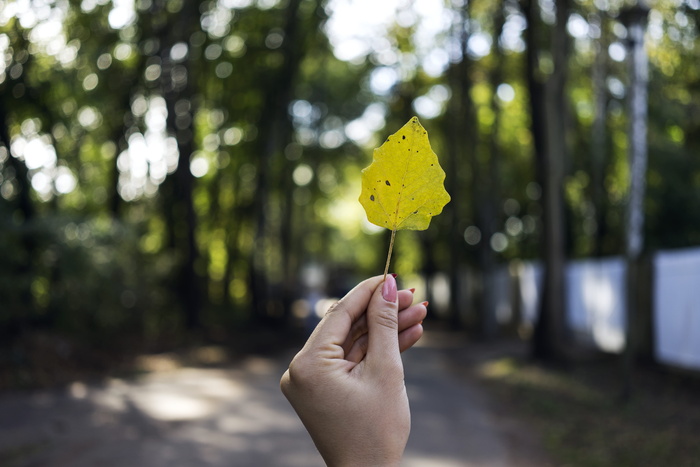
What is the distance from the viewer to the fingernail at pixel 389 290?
1626mm

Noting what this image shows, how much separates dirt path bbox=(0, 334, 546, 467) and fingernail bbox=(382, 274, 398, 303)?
24.1 ft

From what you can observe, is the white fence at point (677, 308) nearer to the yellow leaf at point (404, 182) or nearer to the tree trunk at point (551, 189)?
the tree trunk at point (551, 189)

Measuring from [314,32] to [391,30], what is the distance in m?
3.25

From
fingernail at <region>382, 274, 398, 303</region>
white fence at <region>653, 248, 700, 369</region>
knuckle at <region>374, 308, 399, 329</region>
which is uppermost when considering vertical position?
fingernail at <region>382, 274, 398, 303</region>

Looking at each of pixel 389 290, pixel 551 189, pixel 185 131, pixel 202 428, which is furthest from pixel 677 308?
pixel 185 131

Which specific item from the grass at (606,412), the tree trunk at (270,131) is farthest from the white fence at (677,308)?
the tree trunk at (270,131)

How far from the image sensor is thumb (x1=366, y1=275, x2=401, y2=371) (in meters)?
1.56

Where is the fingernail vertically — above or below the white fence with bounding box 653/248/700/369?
above

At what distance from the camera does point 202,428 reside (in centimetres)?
1062

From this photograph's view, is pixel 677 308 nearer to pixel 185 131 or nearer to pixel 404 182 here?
pixel 404 182

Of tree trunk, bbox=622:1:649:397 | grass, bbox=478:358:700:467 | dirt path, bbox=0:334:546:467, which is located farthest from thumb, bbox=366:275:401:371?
tree trunk, bbox=622:1:649:397

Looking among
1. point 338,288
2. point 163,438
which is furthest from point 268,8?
point 163,438

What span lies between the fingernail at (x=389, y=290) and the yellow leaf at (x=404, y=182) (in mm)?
124

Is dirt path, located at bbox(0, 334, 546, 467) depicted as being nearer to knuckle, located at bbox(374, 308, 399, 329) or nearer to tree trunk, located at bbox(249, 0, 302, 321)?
knuckle, located at bbox(374, 308, 399, 329)
